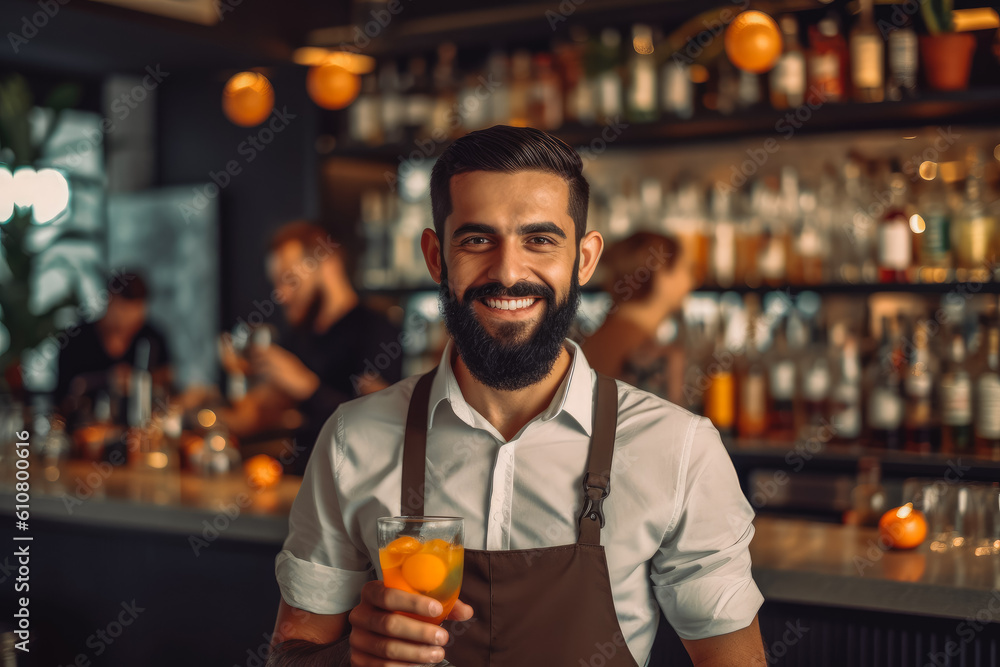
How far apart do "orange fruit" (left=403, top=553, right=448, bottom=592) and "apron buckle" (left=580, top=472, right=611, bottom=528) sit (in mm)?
252

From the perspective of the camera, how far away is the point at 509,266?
1.27 m

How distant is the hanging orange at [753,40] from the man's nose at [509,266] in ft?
4.44

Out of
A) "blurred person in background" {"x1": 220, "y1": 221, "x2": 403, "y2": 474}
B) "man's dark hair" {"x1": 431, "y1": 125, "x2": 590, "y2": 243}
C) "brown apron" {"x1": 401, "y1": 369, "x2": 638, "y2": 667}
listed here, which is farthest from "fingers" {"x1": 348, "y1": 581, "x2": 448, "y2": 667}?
"blurred person in background" {"x1": 220, "y1": 221, "x2": 403, "y2": 474}

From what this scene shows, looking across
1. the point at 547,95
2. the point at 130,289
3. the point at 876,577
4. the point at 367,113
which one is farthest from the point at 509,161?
the point at 130,289

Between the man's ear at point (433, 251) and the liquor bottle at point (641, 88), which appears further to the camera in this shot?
the liquor bottle at point (641, 88)

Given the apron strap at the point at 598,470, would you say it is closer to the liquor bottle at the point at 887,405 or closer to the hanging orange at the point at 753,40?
the hanging orange at the point at 753,40

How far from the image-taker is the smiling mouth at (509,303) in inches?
50.7

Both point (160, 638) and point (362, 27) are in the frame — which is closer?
point (160, 638)

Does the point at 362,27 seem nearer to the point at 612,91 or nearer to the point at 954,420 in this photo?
the point at 612,91

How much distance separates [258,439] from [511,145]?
2302 millimetres

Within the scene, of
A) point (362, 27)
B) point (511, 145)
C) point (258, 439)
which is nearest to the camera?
point (511, 145)

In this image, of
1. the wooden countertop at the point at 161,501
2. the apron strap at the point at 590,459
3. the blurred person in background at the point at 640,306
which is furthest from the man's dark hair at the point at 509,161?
the blurred person in background at the point at 640,306

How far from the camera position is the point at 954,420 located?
2.87 metres

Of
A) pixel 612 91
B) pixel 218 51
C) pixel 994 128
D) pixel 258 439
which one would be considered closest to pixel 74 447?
pixel 258 439
